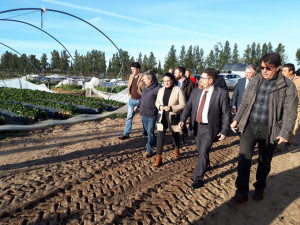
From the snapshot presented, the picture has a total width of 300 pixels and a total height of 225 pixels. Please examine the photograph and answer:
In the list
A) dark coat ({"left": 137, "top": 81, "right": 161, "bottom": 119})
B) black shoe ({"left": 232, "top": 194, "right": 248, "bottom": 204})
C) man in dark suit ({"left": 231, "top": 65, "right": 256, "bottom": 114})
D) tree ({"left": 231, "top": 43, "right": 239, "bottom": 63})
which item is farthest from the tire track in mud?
tree ({"left": 231, "top": 43, "right": 239, "bottom": 63})

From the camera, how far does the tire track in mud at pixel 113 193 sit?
2770 millimetres

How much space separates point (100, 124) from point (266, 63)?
5935 mm

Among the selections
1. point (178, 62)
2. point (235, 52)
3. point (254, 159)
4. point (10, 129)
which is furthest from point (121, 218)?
point (235, 52)

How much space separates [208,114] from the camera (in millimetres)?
3398

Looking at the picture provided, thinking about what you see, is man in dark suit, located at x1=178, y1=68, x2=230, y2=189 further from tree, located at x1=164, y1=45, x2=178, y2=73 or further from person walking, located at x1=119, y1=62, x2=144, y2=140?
tree, located at x1=164, y1=45, x2=178, y2=73

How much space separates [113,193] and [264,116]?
228cm

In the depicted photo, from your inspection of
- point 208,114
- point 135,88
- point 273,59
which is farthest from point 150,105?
point 273,59

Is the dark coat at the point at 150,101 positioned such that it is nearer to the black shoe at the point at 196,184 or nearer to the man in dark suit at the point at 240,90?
the black shoe at the point at 196,184

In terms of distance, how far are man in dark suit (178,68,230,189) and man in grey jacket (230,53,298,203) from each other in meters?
0.25

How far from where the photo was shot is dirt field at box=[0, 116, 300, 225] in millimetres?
2838

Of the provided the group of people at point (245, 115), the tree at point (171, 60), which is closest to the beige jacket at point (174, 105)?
the group of people at point (245, 115)

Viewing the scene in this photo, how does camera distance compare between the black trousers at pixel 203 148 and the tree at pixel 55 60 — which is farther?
the tree at pixel 55 60

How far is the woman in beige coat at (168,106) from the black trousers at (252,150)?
136 cm

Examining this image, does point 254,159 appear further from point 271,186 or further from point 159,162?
point 159,162
